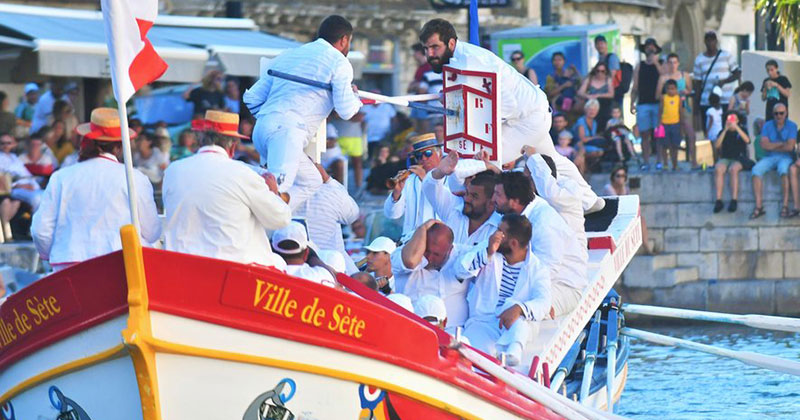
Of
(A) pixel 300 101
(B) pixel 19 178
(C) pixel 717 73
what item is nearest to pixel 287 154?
(A) pixel 300 101

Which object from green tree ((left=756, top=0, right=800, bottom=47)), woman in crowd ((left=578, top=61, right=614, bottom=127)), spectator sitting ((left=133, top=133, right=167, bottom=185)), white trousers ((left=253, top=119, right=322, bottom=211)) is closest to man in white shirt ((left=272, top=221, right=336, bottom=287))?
white trousers ((left=253, top=119, right=322, bottom=211))

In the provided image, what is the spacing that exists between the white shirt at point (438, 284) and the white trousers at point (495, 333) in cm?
13

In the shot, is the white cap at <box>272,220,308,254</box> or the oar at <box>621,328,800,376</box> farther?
the oar at <box>621,328,800,376</box>

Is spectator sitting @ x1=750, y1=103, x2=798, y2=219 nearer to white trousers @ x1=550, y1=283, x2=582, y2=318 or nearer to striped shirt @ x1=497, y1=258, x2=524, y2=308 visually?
white trousers @ x1=550, y1=283, x2=582, y2=318

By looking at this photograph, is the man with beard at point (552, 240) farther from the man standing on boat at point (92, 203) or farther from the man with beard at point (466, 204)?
the man standing on boat at point (92, 203)

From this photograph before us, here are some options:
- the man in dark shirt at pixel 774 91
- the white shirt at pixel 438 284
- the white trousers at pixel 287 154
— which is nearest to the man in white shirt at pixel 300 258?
the white shirt at pixel 438 284

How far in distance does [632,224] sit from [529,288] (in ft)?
10.7

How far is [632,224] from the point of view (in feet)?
45.0

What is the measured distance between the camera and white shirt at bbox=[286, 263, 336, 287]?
920 cm

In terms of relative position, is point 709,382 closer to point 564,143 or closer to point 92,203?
point 564,143

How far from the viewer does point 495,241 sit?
10461 millimetres

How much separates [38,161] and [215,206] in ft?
24.2

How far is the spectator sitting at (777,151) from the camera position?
19.7 metres

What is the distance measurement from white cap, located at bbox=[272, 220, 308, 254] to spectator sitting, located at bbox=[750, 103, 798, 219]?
35.1ft
